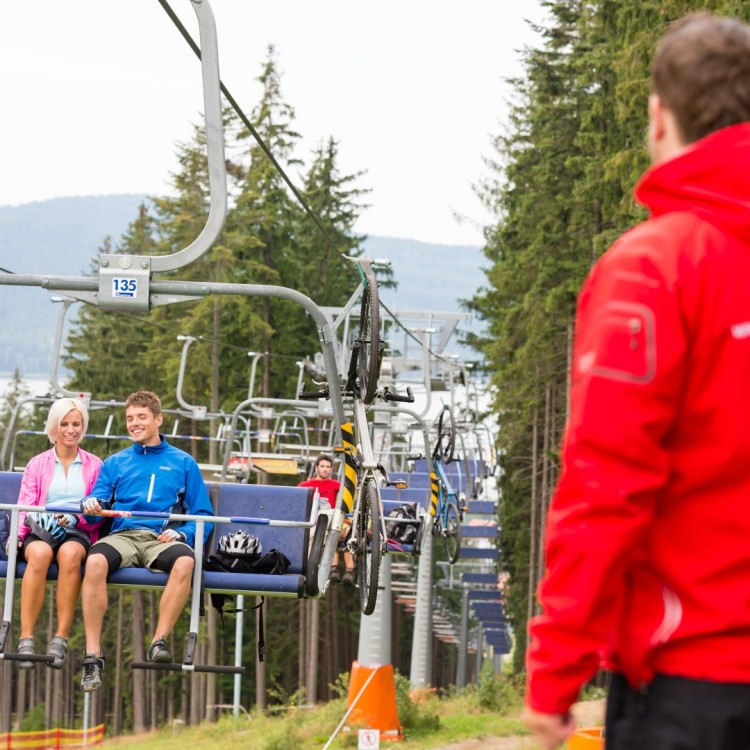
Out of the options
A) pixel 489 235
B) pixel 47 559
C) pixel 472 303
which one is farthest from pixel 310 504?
pixel 472 303

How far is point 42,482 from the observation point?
25.6ft

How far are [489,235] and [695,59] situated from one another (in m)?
36.2

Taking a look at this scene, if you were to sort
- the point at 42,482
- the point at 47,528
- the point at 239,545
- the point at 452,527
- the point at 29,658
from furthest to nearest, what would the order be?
the point at 452,527, the point at 239,545, the point at 42,482, the point at 47,528, the point at 29,658

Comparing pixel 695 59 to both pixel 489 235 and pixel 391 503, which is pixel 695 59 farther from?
pixel 489 235

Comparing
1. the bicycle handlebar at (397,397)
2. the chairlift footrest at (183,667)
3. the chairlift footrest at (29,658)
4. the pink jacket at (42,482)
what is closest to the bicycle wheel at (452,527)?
the bicycle handlebar at (397,397)

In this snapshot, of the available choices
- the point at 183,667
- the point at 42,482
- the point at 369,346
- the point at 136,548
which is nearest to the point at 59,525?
the point at 42,482

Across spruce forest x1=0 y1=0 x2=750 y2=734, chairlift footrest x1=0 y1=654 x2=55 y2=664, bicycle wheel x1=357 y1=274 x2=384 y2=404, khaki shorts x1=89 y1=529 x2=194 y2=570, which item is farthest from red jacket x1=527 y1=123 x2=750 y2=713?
spruce forest x1=0 y1=0 x2=750 y2=734

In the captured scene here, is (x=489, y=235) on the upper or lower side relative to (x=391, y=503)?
upper

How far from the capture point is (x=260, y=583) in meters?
7.78

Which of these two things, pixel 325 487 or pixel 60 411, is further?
pixel 325 487

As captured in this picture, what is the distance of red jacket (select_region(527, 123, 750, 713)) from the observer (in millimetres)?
2086

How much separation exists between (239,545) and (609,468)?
19.6 ft

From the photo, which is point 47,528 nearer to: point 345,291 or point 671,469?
point 671,469

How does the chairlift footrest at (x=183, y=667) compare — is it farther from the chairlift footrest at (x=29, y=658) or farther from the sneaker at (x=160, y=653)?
the chairlift footrest at (x=29, y=658)
